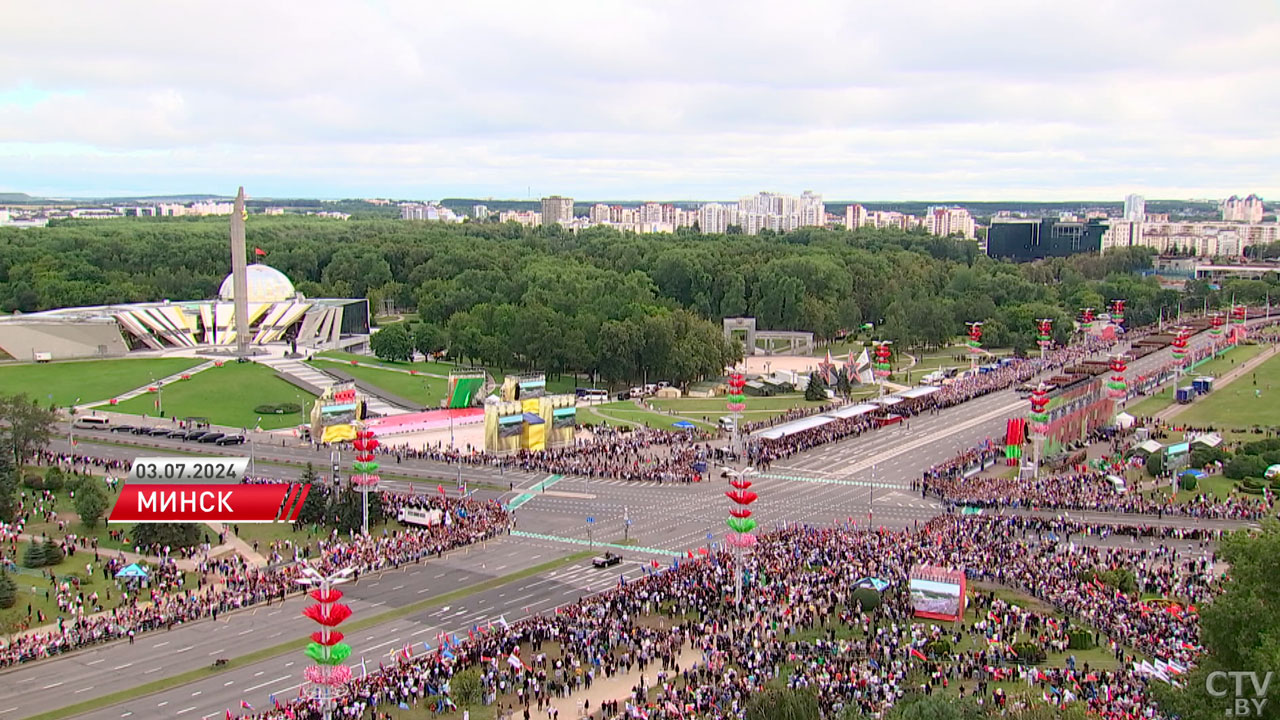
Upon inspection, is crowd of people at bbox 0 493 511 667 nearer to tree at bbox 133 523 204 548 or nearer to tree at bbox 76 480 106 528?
tree at bbox 133 523 204 548

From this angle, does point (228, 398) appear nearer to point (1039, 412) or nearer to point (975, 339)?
point (1039, 412)

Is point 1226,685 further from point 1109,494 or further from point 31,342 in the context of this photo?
point 31,342

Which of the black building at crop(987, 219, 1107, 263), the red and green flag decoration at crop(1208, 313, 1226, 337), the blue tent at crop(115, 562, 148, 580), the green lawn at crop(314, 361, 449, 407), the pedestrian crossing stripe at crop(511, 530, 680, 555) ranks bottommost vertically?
the pedestrian crossing stripe at crop(511, 530, 680, 555)

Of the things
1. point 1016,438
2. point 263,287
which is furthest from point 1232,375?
point 263,287

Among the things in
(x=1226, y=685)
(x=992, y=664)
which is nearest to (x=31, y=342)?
(x=992, y=664)

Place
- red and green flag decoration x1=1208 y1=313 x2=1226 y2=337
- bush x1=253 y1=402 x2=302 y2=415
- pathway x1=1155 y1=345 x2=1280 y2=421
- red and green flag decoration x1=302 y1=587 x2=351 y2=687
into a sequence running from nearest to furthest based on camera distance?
red and green flag decoration x1=302 y1=587 x2=351 y2=687 → bush x1=253 y1=402 x2=302 y2=415 → pathway x1=1155 y1=345 x2=1280 y2=421 → red and green flag decoration x1=1208 y1=313 x2=1226 y2=337

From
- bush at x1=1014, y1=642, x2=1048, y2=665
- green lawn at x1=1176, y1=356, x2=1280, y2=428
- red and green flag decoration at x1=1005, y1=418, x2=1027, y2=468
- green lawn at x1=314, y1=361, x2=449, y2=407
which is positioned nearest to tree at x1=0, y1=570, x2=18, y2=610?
bush at x1=1014, y1=642, x2=1048, y2=665
